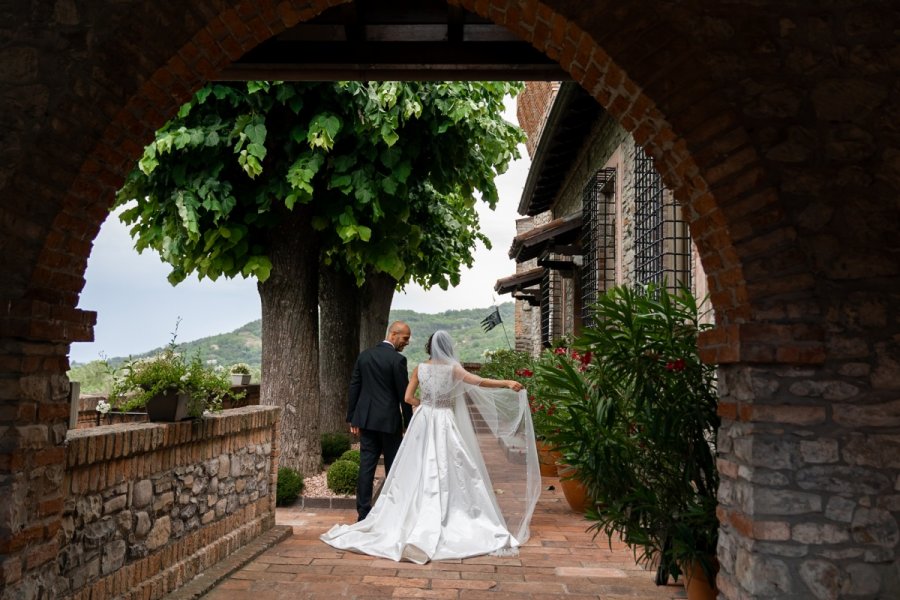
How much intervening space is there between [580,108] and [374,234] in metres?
4.43

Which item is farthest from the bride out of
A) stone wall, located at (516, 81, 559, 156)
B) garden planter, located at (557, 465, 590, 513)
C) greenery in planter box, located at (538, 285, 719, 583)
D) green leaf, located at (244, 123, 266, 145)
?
stone wall, located at (516, 81, 559, 156)

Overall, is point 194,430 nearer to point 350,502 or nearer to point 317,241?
point 350,502

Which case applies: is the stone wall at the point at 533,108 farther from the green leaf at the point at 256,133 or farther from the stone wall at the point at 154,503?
the stone wall at the point at 154,503

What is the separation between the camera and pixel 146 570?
15.5 ft

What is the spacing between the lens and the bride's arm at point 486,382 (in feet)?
23.3

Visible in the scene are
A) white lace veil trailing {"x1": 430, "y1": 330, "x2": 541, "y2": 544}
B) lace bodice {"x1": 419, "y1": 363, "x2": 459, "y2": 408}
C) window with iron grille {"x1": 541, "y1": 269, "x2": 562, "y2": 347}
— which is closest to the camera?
white lace veil trailing {"x1": 430, "y1": 330, "x2": 541, "y2": 544}

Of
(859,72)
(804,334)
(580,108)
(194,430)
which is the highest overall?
(580,108)

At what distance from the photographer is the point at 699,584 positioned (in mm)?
4766

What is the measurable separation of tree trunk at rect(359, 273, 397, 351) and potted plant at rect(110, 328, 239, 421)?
9.15m

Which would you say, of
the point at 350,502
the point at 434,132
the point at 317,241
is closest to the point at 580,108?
the point at 434,132

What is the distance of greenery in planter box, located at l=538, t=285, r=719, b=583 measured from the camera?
476 centimetres

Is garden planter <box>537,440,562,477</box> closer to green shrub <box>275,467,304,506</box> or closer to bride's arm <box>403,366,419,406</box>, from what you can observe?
bride's arm <box>403,366,419,406</box>

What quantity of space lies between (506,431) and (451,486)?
88 cm

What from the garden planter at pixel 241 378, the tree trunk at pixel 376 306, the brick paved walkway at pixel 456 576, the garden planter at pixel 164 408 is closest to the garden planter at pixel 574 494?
the brick paved walkway at pixel 456 576
